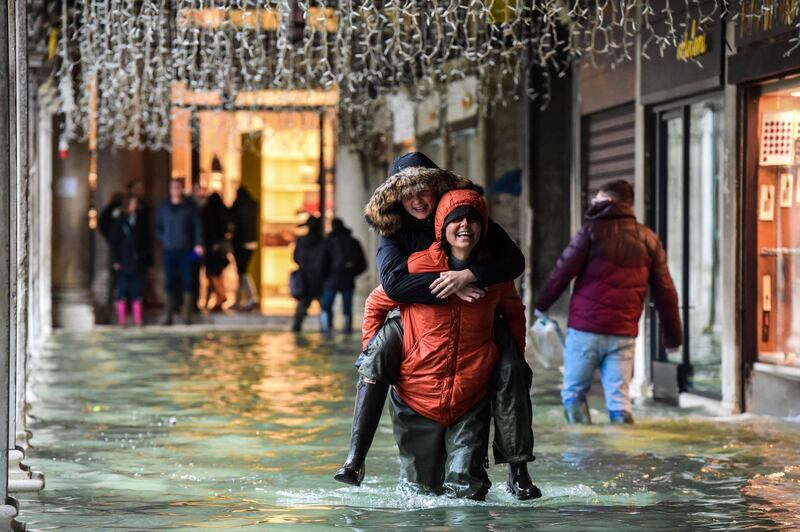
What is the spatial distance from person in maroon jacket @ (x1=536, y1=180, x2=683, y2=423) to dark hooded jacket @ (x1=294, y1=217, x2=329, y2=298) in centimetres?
1186

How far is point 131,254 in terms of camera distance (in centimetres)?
2502


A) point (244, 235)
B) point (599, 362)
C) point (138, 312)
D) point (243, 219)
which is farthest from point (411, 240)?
point (243, 219)

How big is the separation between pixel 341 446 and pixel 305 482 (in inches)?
67.3

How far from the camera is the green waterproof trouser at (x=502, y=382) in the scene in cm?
825

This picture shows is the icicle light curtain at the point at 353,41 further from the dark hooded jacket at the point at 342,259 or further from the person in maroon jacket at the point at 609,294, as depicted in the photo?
the dark hooded jacket at the point at 342,259

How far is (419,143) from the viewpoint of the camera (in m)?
24.7

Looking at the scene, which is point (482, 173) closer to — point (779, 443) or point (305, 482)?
point (779, 443)

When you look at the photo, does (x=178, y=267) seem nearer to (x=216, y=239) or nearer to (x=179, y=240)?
(x=179, y=240)

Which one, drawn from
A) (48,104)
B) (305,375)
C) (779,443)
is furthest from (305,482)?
(48,104)

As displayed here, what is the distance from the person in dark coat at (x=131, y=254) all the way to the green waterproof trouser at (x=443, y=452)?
672 inches

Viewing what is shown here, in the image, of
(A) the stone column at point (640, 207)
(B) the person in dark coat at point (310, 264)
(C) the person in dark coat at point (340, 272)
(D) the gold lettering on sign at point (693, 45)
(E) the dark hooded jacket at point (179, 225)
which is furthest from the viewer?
(E) the dark hooded jacket at point (179, 225)

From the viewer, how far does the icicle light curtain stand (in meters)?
11.6

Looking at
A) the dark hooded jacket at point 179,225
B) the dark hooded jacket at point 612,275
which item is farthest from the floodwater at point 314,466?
the dark hooded jacket at point 179,225

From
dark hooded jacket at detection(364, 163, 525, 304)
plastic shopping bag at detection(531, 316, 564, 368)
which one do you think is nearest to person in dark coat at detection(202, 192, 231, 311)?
plastic shopping bag at detection(531, 316, 564, 368)
